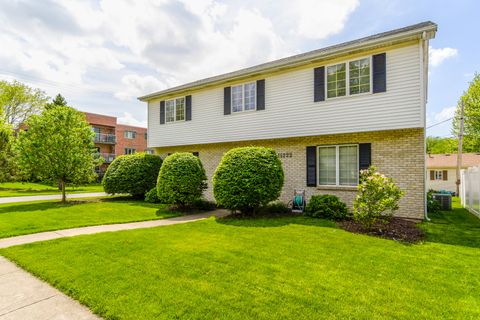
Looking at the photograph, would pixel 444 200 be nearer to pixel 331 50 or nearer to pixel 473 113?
pixel 331 50

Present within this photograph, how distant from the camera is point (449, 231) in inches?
291

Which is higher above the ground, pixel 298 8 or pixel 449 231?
pixel 298 8

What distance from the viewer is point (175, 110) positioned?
48.2 ft

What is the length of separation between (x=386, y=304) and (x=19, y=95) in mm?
40281

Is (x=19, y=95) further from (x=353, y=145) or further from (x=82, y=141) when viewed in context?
(x=353, y=145)

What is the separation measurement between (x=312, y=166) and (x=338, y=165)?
0.98m

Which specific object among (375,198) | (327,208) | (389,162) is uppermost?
(389,162)

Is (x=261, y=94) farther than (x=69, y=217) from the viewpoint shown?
Yes

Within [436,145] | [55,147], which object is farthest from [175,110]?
[436,145]

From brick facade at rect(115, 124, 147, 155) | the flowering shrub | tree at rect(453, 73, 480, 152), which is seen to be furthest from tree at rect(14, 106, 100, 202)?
tree at rect(453, 73, 480, 152)

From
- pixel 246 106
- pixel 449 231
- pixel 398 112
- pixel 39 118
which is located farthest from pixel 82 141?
pixel 449 231

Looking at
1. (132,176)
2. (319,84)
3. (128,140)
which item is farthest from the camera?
(128,140)

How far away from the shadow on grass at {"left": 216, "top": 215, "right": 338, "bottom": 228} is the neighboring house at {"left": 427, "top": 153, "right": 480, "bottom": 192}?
2691 cm

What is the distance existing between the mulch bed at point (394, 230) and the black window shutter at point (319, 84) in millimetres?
4659
